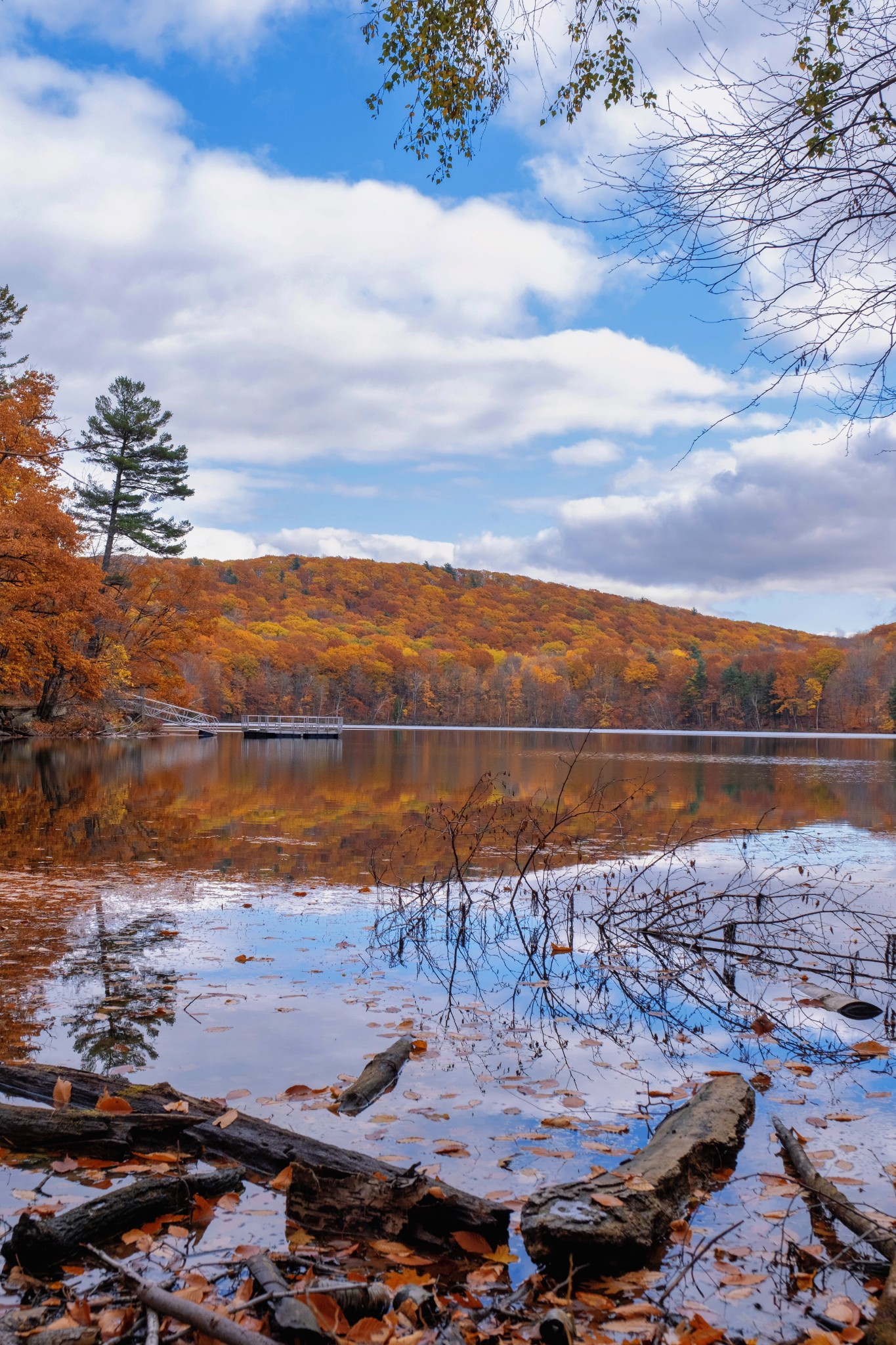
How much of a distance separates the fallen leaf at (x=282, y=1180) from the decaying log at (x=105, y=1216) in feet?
0.45

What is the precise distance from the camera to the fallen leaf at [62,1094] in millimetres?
3986

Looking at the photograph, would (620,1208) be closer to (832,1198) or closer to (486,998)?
(832,1198)

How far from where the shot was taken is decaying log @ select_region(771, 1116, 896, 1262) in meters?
3.08

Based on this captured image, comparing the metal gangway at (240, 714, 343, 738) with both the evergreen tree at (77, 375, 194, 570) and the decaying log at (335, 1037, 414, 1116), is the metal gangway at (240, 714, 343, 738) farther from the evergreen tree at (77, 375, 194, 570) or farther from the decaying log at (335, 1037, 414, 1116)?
the decaying log at (335, 1037, 414, 1116)

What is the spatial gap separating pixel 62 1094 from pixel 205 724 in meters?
53.2

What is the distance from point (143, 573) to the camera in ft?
150

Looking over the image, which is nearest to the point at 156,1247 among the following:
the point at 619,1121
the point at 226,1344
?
the point at 226,1344

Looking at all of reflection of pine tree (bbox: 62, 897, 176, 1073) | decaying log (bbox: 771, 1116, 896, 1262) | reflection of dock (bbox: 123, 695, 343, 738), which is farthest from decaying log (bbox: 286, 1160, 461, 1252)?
reflection of dock (bbox: 123, 695, 343, 738)

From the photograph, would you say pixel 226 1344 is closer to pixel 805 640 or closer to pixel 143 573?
pixel 143 573

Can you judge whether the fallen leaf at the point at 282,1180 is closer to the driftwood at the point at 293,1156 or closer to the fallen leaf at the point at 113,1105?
the driftwood at the point at 293,1156

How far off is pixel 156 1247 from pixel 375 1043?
230 cm

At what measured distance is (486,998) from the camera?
255 inches

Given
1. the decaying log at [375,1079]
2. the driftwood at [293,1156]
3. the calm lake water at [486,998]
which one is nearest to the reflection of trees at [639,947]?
the calm lake water at [486,998]

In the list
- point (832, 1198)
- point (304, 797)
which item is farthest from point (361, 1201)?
point (304, 797)
